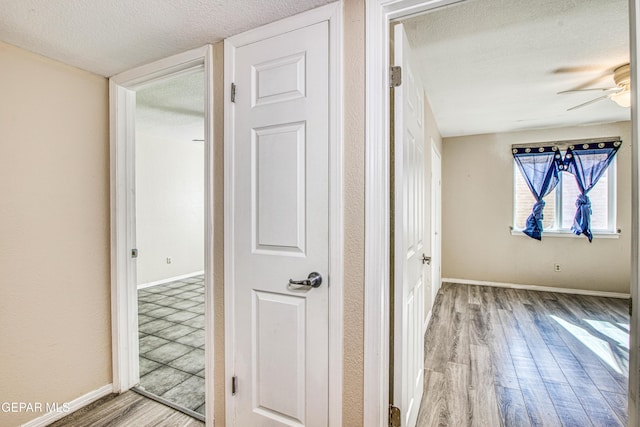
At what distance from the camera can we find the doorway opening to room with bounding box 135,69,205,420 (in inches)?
90.2

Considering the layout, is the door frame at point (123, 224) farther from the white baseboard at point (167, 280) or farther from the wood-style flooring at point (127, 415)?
the white baseboard at point (167, 280)

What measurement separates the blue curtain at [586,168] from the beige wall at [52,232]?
18.2 ft

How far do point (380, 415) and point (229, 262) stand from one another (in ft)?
3.24

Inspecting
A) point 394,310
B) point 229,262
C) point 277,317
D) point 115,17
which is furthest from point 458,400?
point 115,17

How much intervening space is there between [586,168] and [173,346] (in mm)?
5620

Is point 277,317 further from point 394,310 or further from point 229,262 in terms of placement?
point 394,310

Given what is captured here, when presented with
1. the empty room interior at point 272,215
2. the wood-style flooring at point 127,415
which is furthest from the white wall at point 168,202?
the wood-style flooring at point 127,415

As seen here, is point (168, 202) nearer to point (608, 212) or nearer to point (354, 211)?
point (354, 211)

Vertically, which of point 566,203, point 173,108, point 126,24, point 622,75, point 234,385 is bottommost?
point 234,385

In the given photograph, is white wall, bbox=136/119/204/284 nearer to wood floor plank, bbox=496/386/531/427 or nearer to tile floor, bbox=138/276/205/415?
tile floor, bbox=138/276/205/415

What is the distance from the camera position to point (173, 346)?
274 cm

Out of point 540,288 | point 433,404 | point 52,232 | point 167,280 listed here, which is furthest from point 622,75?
point 167,280

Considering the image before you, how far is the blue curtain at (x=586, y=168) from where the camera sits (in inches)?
164

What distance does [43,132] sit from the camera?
5.78 ft
